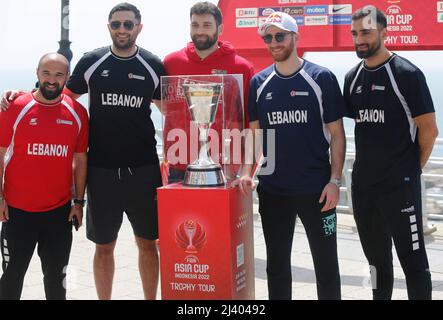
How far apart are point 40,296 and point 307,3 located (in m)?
3.74

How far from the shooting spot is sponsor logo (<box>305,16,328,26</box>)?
280 inches

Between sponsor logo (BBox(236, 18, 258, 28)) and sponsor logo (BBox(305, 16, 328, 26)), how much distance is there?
531mm

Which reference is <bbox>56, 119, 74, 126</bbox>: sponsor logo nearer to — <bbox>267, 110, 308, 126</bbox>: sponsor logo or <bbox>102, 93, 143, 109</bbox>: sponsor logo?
<bbox>102, 93, 143, 109</bbox>: sponsor logo

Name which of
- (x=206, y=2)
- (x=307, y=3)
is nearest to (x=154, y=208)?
(x=206, y=2)

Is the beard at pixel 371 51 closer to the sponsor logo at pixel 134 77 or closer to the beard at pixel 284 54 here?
the beard at pixel 284 54

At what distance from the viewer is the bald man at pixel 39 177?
4.39 m

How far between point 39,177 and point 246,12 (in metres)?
3.63

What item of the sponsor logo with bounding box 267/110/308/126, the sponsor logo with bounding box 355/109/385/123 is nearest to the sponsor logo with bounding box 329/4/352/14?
the sponsor logo with bounding box 355/109/385/123

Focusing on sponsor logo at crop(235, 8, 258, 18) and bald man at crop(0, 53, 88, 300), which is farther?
sponsor logo at crop(235, 8, 258, 18)

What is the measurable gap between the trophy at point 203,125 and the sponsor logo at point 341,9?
3124 millimetres

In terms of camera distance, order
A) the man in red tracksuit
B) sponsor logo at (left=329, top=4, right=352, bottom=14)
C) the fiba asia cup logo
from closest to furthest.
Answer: the fiba asia cup logo
the man in red tracksuit
sponsor logo at (left=329, top=4, right=352, bottom=14)

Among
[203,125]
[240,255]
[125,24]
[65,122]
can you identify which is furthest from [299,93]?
[65,122]

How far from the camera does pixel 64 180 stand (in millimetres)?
4488
